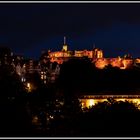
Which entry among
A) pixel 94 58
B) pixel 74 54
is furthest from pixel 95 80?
pixel 74 54

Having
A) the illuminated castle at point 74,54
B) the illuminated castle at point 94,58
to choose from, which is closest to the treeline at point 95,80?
the illuminated castle at point 94,58

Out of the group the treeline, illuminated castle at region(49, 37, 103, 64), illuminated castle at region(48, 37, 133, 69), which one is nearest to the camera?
the treeline

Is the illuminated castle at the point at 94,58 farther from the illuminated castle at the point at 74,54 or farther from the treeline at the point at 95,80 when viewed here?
the treeline at the point at 95,80

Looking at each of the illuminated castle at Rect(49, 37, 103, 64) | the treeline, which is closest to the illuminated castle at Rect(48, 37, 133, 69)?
the illuminated castle at Rect(49, 37, 103, 64)

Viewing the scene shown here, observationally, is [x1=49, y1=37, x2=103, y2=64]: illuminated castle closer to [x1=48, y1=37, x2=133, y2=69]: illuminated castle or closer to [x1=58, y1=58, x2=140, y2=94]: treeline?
[x1=48, y1=37, x2=133, y2=69]: illuminated castle

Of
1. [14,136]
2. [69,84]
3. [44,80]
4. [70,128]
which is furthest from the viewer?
[44,80]

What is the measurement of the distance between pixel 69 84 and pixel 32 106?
1672cm

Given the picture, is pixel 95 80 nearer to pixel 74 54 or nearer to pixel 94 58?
pixel 94 58

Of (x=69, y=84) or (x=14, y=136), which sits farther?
Answer: (x=69, y=84)

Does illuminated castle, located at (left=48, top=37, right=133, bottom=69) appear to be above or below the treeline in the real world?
above

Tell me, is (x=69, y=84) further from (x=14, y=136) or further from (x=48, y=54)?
(x=48, y=54)

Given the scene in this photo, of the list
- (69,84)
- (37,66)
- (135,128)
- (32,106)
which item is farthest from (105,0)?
(37,66)

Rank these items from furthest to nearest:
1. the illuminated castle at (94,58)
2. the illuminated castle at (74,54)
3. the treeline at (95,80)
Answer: the illuminated castle at (74,54) → the illuminated castle at (94,58) → the treeline at (95,80)

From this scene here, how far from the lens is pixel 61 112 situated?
2111cm
